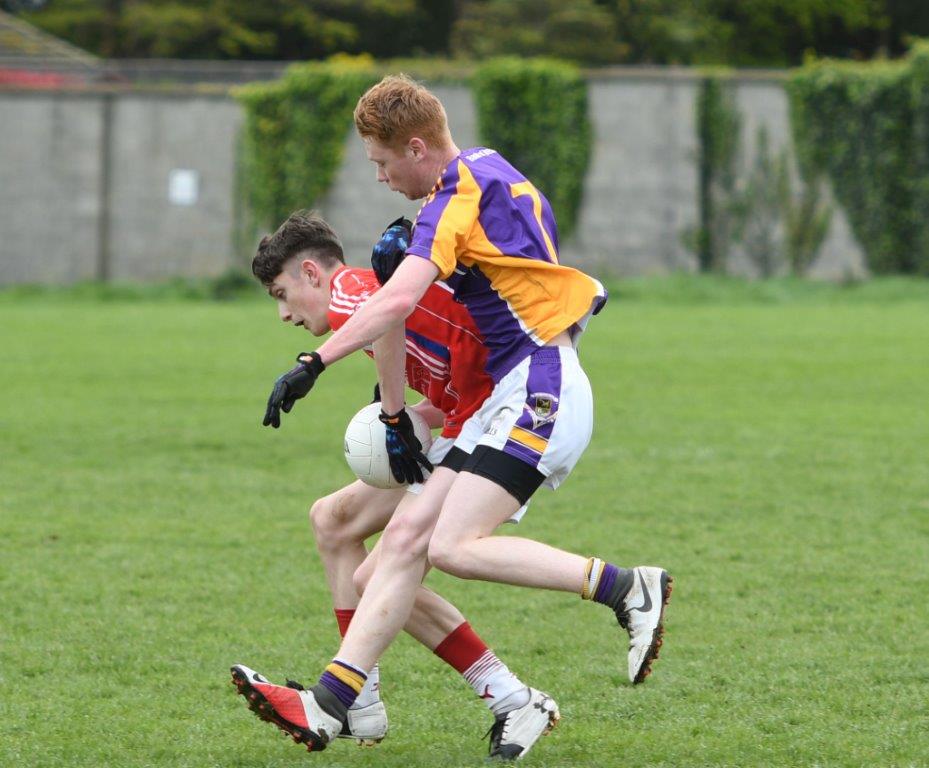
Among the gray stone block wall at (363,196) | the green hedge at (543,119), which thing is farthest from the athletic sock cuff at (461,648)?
the gray stone block wall at (363,196)

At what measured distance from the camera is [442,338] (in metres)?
4.67

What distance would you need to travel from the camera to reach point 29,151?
30516 millimetres

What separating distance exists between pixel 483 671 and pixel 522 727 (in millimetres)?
242

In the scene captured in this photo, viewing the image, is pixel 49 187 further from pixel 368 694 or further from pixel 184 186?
pixel 368 694

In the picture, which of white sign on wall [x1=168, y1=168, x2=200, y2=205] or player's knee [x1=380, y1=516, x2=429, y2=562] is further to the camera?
white sign on wall [x1=168, y1=168, x2=200, y2=205]

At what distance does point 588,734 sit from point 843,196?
26.1 meters

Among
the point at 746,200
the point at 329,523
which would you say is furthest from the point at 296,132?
the point at 329,523

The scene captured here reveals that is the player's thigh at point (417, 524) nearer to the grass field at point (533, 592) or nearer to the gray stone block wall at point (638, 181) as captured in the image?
the grass field at point (533, 592)

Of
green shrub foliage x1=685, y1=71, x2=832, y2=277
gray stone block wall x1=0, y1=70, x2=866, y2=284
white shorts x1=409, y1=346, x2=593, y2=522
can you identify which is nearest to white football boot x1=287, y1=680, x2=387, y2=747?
white shorts x1=409, y1=346, x2=593, y2=522

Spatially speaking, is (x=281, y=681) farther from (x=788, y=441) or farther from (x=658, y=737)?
(x=788, y=441)

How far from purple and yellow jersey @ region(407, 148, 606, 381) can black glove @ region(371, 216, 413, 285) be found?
0.15 m

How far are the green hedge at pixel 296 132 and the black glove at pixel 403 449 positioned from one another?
83.8ft

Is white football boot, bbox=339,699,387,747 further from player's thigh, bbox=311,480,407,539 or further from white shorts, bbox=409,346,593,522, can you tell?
white shorts, bbox=409,346,593,522

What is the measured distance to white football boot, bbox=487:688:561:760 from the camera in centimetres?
459
